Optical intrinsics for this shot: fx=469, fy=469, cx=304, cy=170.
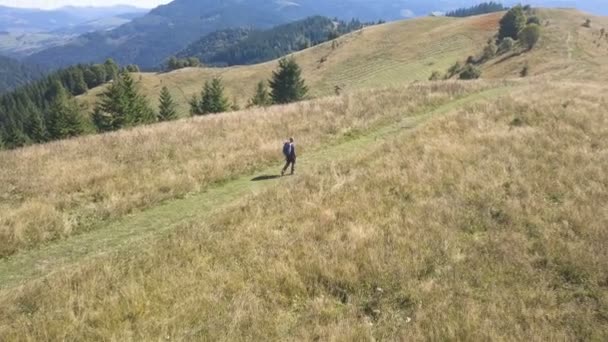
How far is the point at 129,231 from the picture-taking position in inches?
487

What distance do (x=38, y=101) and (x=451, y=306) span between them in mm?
204401

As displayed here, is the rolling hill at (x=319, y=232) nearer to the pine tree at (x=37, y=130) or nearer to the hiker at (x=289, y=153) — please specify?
the hiker at (x=289, y=153)

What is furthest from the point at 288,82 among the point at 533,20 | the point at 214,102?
the point at 533,20

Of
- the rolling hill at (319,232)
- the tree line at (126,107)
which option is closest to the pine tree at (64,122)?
the tree line at (126,107)

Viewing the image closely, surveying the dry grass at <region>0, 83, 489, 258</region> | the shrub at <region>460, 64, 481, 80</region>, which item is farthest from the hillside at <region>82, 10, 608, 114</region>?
the dry grass at <region>0, 83, 489, 258</region>

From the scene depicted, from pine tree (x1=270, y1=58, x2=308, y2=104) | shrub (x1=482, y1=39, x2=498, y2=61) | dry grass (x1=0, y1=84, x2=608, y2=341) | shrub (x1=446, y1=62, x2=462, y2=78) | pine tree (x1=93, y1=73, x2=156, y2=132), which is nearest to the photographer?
dry grass (x1=0, y1=84, x2=608, y2=341)

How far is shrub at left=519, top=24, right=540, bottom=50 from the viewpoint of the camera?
73.4 m

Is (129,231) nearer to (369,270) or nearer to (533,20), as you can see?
(369,270)

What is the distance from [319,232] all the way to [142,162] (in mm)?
10077

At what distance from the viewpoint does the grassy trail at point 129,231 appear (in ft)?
34.3

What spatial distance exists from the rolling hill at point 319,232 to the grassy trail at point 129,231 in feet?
0.23

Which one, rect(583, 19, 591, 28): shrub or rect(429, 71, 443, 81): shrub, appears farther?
rect(583, 19, 591, 28): shrub

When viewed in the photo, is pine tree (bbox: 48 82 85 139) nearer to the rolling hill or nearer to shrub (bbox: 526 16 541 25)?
the rolling hill

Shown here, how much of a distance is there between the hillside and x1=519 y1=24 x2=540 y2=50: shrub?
1.26m
